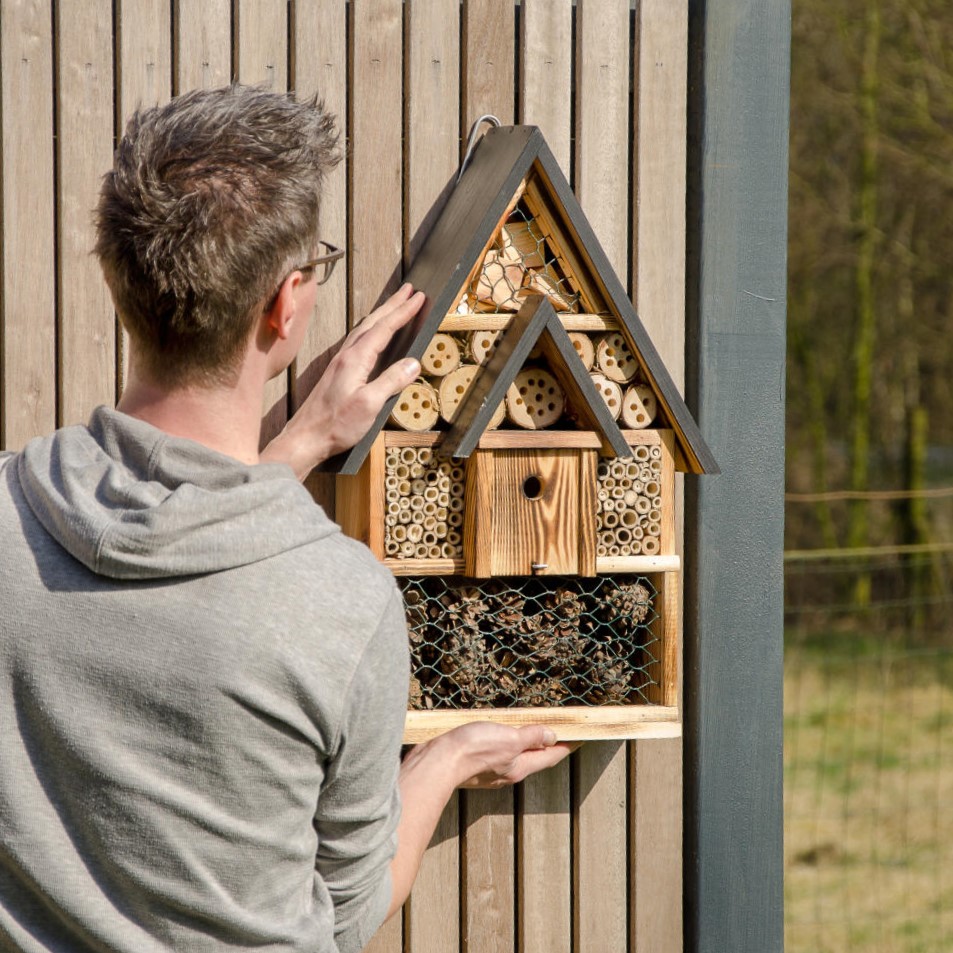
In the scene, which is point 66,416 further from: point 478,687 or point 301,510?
point 301,510

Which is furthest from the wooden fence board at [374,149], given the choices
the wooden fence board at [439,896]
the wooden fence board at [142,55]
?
the wooden fence board at [439,896]

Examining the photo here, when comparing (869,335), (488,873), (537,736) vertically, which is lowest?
(488,873)

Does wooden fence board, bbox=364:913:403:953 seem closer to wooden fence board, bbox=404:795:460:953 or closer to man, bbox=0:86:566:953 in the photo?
wooden fence board, bbox=404:795:460:953

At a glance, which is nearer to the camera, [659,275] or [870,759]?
[659,275]

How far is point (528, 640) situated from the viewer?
87.6 inches

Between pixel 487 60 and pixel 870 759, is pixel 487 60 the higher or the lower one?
the higher one

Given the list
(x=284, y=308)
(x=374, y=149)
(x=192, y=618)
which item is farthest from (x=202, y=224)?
(x=374, y=149)

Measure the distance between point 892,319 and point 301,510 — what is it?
7.80 m

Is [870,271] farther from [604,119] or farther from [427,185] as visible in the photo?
[427,185]

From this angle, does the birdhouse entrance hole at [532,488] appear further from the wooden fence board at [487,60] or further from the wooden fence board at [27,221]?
Result: the wooden fence board at [27,221]

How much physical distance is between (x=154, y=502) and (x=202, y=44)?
125 centimetres

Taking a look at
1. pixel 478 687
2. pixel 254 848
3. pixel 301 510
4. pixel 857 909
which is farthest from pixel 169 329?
pixel 857 909

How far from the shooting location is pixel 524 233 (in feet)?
7.35

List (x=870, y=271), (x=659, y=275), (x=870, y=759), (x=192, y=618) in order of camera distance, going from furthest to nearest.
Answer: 1. (x=870, y=271)
2. (x=870, y=759)
3. (x=659, y=275)
4. (x=192, y=618)
